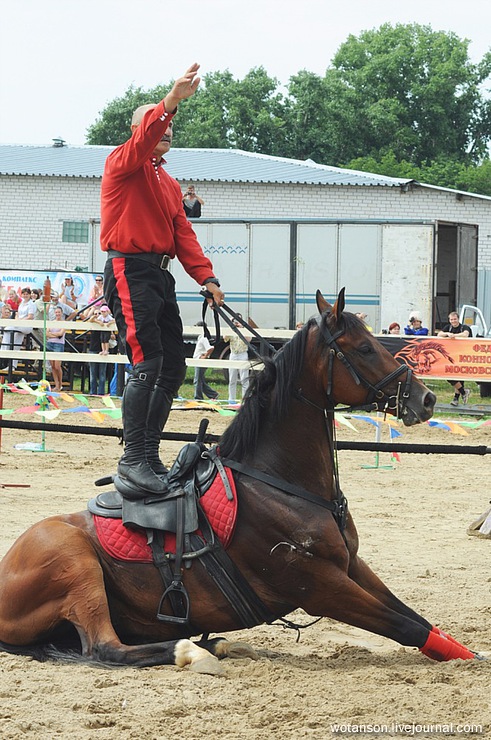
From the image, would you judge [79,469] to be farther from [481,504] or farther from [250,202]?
[250,202]

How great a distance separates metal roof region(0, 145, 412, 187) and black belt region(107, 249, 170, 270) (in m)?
24.1

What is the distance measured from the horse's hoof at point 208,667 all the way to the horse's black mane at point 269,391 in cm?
96

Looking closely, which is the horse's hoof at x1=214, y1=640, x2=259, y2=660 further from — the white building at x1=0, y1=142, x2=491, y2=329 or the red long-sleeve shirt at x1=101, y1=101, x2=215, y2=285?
the white building at x1=0, y1=142, x2=491, y2=329

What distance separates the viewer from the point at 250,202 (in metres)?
29.3

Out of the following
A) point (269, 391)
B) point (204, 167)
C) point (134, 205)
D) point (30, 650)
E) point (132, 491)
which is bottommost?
point (30, 650)

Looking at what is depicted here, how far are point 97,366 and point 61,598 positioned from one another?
13.6 metres

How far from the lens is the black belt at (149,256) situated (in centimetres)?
482

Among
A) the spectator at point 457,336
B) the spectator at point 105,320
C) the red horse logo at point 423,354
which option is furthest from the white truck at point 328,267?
the red horse logo at point 423,354

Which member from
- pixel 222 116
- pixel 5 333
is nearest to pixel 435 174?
pixel 222 116

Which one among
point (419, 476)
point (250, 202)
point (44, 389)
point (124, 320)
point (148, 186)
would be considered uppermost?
point (250, 202)

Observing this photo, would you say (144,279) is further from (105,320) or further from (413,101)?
(413,101)

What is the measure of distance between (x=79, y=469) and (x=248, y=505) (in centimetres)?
694

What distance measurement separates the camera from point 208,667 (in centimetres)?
423

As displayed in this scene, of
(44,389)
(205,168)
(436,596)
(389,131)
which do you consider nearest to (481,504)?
(436,596)
